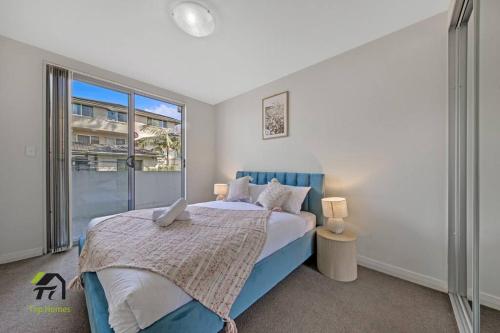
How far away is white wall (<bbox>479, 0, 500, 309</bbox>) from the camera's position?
1.05 m

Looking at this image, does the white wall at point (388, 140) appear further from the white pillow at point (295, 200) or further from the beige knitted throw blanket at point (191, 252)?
the beige knitted throw blanket at point (191, 252)

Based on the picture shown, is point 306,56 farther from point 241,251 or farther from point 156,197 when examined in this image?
point 156,197

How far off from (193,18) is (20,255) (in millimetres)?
3347

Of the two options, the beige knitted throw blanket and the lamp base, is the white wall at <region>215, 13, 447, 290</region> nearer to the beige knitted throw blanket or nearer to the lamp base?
the lamp base

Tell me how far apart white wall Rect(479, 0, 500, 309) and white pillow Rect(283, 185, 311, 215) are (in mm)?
1401

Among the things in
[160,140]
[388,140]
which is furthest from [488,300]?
[160,140]

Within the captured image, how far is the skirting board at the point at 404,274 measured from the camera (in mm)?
1708

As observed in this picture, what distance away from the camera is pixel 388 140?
2008 millimetres

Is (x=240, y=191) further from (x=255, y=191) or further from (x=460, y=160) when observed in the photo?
(x=460, y=160)

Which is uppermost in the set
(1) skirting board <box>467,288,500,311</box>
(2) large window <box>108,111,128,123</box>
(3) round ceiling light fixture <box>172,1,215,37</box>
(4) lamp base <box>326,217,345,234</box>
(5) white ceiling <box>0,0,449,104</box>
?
(5) white ceiling <box>0,0,449,104</box>

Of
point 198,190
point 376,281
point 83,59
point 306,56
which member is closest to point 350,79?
point 306,56

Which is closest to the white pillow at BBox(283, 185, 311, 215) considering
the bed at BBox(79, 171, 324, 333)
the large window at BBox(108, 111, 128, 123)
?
the bed at BBox(79, 171, 324, 333)

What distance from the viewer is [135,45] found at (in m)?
2.23

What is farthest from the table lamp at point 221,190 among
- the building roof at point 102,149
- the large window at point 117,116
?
the large window at point 117,116
